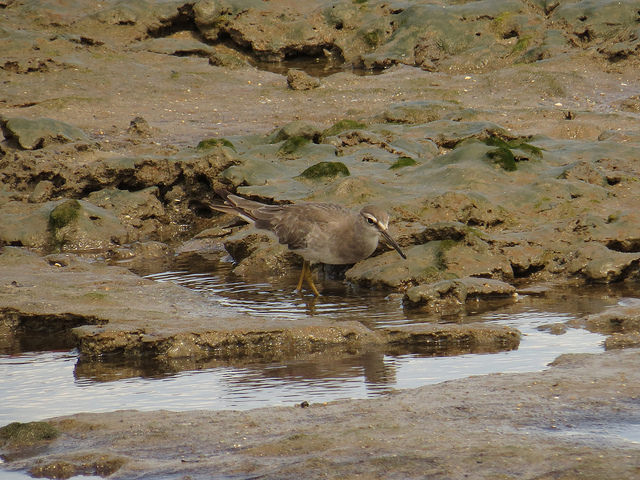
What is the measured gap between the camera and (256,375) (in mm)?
6621

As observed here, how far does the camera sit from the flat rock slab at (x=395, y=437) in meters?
4.43

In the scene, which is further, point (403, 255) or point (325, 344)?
point (403, 255)

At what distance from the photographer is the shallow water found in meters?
6.11

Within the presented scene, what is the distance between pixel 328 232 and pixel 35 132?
5.10 meters

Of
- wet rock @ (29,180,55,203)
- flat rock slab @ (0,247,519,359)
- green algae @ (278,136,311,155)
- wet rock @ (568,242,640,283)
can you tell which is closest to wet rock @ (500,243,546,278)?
wet rock @ (568,242,640,283)

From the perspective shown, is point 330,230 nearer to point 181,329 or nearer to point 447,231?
point 447,231

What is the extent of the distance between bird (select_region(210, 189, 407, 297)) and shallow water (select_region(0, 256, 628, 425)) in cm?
108

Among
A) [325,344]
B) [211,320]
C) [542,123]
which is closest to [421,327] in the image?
[325,344]

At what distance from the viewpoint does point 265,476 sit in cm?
446

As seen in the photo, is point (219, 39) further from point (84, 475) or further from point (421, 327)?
point (84, 475)

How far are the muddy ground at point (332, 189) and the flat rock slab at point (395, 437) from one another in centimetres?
2

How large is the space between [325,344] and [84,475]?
2729 mm

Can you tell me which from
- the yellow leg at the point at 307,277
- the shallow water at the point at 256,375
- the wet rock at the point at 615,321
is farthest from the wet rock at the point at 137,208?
the wet rock at the point at 615,321

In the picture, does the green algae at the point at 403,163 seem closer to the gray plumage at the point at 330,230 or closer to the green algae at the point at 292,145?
the green algae at the point at 292,145
